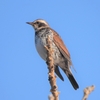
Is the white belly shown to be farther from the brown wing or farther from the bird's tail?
the bird's tail

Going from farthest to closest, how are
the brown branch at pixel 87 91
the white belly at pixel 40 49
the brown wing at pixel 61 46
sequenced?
the brown wing at pixel 61 46 < the white belly at pixel 40 49 < the brown branch at pixel 87 91

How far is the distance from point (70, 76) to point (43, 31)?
1.32 m

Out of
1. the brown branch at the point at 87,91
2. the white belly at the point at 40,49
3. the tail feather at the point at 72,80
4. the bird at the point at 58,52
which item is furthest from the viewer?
the bird at the point at 58,52

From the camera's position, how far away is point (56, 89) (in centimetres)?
278

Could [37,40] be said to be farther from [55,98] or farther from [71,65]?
[55,98]

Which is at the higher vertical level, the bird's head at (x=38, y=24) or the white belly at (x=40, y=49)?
the bird's head at (x=38, y=24)

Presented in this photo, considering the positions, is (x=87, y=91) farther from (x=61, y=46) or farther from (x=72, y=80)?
(x=61, y=46)

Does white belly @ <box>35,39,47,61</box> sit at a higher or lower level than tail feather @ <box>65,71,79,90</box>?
higher

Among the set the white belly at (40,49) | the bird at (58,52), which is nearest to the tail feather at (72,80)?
the bird at (58,52)

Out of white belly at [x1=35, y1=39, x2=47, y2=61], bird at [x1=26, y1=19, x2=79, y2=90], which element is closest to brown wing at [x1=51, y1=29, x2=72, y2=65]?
bird at [x1=26, y1=19, x2=79, y2=90]

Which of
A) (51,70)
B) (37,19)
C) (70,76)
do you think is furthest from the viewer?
(37,19)

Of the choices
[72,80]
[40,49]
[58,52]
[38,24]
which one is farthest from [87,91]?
[38,24]

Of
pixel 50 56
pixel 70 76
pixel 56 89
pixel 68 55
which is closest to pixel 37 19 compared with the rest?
pixel 68 55

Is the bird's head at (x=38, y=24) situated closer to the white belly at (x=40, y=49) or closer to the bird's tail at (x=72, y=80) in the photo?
the white belly at (x=40, y=49)
